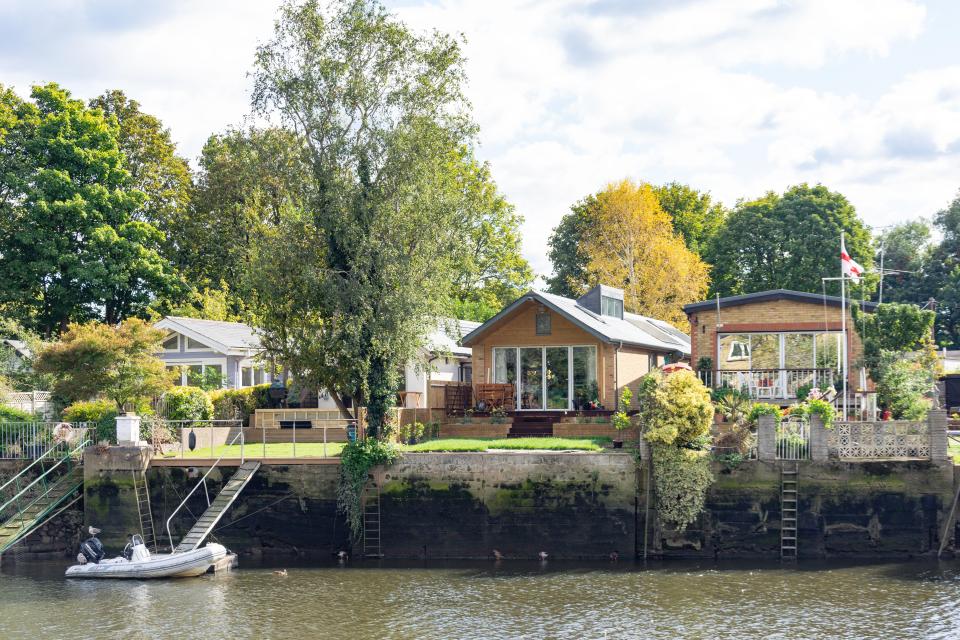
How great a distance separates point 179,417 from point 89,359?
4527 mm

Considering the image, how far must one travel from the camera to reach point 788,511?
28.7m

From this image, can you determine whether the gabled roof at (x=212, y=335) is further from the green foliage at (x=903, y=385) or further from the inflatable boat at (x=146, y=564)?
the green foliage at (x=903, y=385)

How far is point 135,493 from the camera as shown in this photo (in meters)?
31.2

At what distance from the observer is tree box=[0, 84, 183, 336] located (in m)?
50.2

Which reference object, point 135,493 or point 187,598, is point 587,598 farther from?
point 135,493

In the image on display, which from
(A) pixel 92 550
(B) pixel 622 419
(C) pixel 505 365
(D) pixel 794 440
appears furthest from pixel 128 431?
(D) pixel 794 440

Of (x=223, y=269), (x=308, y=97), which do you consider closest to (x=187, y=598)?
(x=308, y=97)

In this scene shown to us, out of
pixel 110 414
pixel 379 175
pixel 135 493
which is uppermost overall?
pixel 379 175

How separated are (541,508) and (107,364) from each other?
15.6 meters

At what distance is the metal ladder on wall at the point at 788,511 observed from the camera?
28.6 metres

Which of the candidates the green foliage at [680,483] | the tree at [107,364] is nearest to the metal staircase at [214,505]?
the tree at [107,364]

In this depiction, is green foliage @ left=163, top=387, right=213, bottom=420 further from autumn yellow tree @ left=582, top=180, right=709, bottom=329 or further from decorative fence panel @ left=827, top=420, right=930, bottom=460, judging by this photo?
autumn yellow tree @ left=582, top=180, right=709, bottom=329

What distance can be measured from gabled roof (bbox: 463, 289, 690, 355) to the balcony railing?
4416 mm

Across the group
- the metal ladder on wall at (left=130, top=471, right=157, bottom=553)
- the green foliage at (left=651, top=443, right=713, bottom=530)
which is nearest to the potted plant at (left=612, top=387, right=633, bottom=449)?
the green foliage at (left=651, top=443, right=713, bottom=530)
